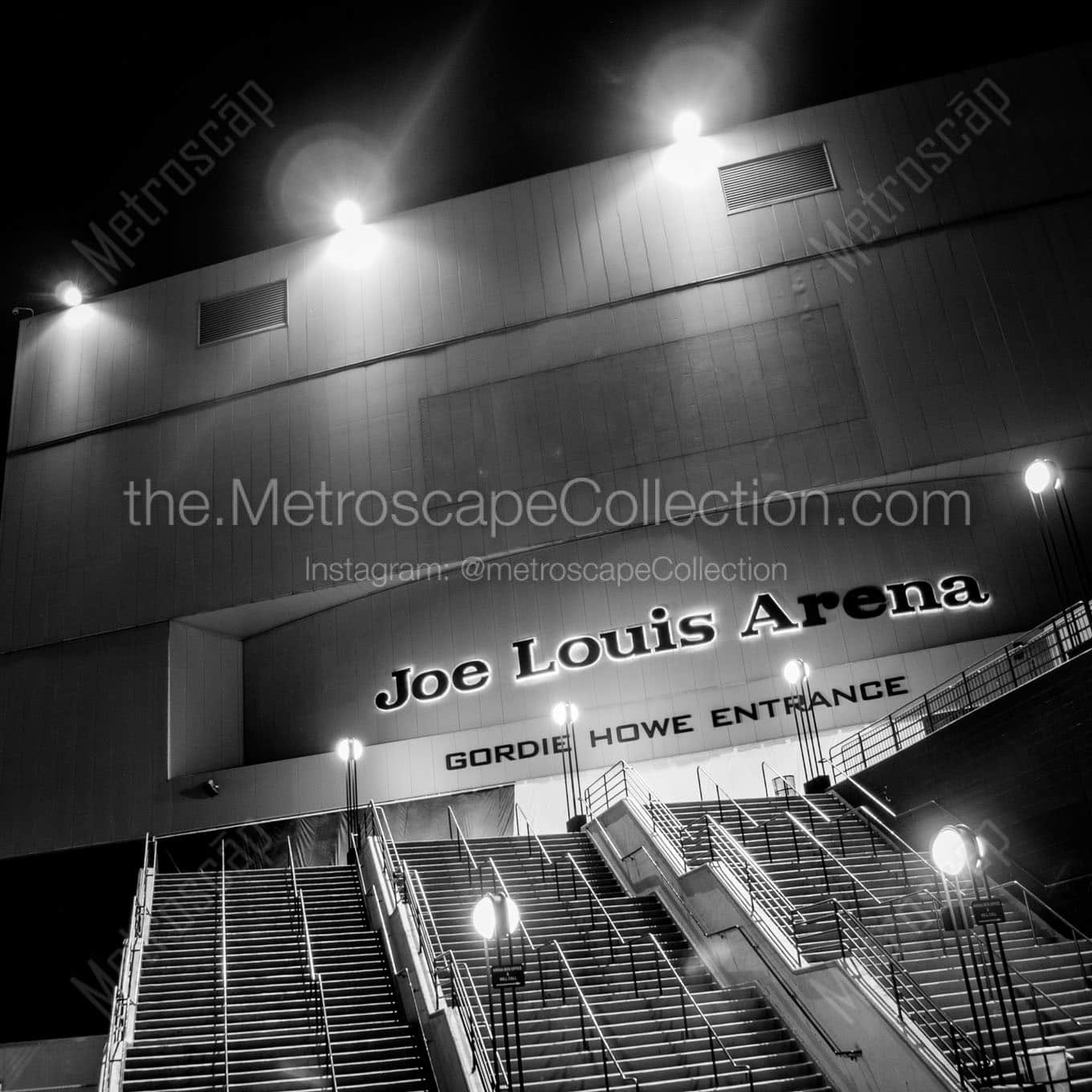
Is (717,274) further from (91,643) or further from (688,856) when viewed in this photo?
(91,643)

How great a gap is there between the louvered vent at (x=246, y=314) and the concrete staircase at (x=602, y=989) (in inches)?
719

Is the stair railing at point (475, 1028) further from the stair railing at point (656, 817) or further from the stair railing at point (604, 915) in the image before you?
the stair railing at point (656, 817)

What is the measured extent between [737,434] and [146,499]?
16.8 m

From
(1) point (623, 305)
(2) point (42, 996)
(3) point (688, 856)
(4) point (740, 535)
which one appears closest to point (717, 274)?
(1) point (623, 305)

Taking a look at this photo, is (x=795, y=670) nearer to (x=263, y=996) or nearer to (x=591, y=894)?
(x=591, y=894)

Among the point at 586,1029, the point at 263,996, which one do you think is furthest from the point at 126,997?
the point at 586,1029

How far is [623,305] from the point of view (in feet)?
94.3

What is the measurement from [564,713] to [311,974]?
352 inches

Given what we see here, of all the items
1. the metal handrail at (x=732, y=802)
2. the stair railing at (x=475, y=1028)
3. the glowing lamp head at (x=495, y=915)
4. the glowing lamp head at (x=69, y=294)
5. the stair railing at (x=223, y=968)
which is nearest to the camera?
the glowing lamp head at (x=495, y=915)

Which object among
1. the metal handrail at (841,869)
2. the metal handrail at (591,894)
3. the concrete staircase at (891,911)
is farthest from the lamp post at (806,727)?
the metal handrail at (591,894)

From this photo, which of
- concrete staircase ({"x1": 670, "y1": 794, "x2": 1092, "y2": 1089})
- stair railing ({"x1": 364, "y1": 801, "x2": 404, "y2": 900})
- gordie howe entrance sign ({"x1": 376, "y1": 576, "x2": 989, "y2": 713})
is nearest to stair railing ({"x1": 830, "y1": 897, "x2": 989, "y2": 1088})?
concrete staircase ({"x1": 670, "y1": 794, "x2": 1092, "y2": 1089})

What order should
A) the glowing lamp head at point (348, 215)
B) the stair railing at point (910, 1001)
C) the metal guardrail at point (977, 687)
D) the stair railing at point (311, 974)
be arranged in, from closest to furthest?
the stair railing at point (910, 1001), the stair railing at point (311, 974), the metal guardrail at point (977, 687), the glowing lamp head at point (348, 215)

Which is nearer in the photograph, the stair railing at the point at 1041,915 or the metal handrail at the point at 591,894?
the stair railing at the point at 1041,915

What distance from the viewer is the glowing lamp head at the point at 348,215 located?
31250 mm
